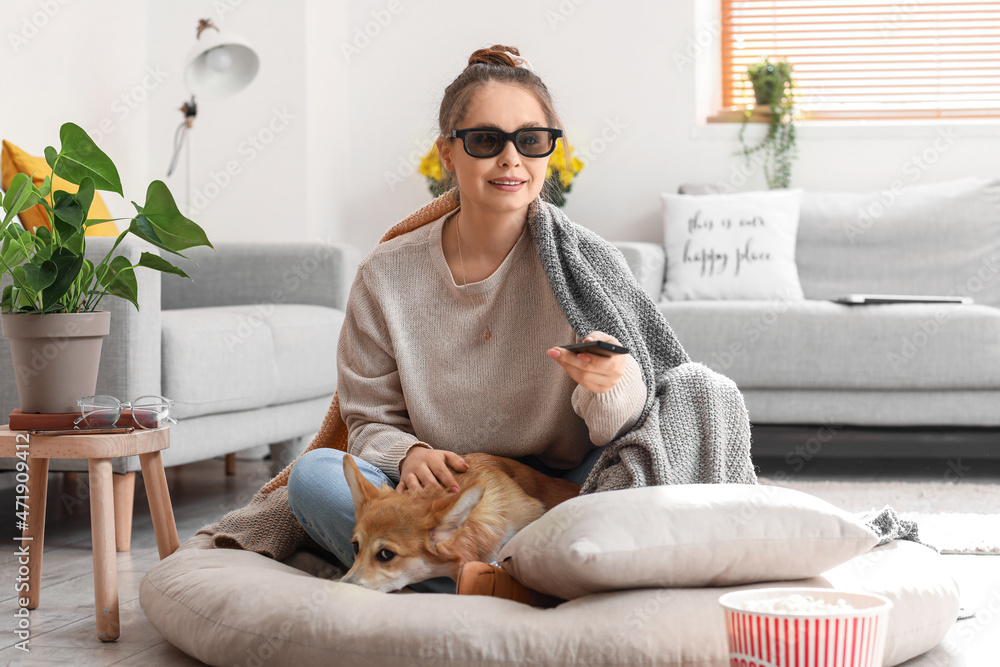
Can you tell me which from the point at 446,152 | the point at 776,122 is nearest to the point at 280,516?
the point at 446,152

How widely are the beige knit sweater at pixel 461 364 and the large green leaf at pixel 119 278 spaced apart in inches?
14.3

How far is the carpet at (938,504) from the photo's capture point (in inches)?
75.1

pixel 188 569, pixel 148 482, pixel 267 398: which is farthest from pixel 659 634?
pixel 267 398

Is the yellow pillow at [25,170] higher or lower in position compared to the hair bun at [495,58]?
lower

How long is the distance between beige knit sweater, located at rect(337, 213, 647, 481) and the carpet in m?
0.78

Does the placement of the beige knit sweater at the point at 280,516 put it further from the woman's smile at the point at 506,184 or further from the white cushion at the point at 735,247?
the white cushion at the point at 735,247

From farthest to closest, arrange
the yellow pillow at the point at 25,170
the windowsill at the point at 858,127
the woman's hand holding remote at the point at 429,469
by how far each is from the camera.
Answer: the windowsill at the point at 858,127
the yellow pillow at the point at 25,170
the woman's hand holding remote at the point at 429,469

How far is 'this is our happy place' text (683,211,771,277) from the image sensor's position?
3217 millimetres

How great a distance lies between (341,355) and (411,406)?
19 centimetres

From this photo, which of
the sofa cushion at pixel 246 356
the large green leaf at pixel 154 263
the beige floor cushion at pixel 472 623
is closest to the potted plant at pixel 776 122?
the sofa cushion at pixel 246 356

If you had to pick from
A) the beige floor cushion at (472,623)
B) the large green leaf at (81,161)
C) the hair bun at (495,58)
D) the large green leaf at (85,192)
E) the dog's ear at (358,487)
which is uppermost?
the hair bun at (495,58)

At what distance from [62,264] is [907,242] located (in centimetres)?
276

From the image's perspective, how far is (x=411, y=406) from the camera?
1.55 meters

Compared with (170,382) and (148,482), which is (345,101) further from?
(148,482)
